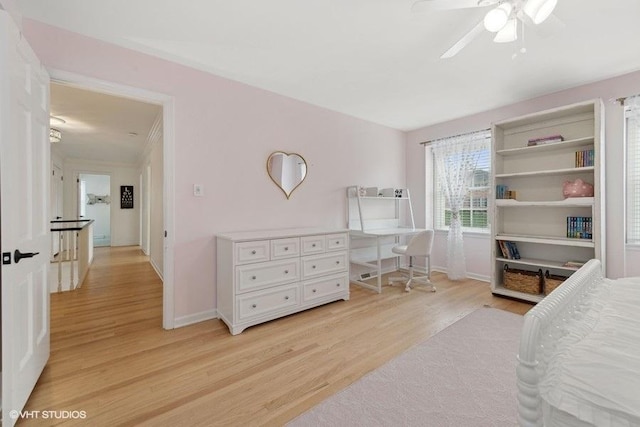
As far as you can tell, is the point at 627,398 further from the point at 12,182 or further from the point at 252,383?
the point at 12,182

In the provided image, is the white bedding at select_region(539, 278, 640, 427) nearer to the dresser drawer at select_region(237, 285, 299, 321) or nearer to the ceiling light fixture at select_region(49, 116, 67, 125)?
the dresser drawer at select_region(237, 285, 299, 321)

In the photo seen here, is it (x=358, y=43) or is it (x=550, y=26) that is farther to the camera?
(x=358, y=43)

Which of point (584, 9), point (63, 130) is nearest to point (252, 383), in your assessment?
point (584, 9)

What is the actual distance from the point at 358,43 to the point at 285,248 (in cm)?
193

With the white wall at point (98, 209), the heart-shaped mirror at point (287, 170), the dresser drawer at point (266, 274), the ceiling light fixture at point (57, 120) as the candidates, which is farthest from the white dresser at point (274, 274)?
the white wall at point (98, 209)

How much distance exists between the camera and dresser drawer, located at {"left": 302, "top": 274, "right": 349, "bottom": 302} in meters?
2.87

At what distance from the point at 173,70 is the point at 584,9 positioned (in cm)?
325

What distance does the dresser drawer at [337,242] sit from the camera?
3076 millimetres

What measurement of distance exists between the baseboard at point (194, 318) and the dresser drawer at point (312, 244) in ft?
3.60

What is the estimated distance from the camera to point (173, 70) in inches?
99.4

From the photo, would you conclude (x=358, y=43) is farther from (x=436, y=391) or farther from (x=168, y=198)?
(x=436, y=391)

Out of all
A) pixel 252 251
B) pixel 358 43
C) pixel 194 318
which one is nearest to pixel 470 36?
pixel 358 43

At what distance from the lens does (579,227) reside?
293 centimetres

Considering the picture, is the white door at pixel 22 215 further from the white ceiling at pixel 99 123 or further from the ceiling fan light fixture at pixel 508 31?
the ceiling fan light fixture at pixel 508 31
